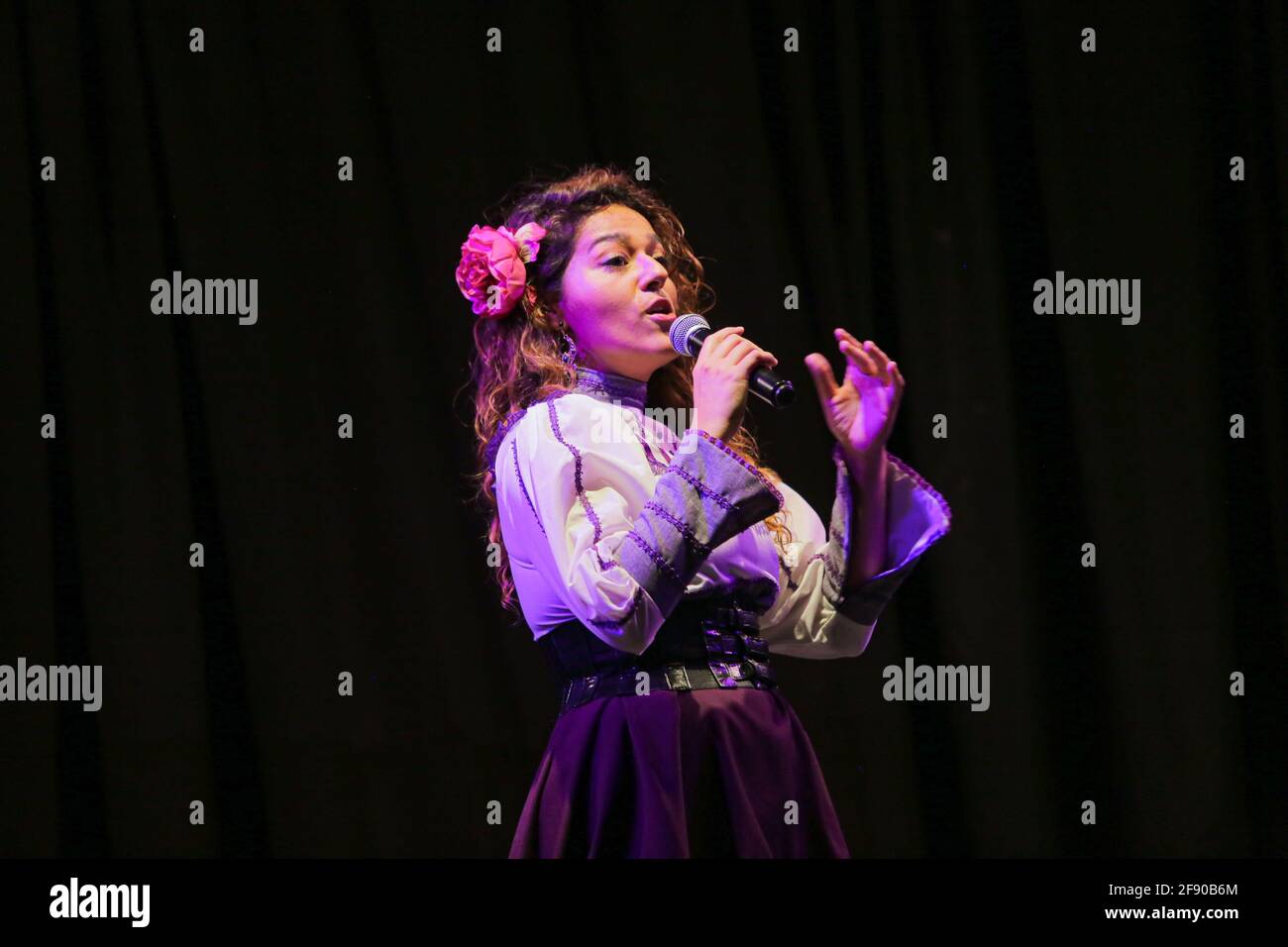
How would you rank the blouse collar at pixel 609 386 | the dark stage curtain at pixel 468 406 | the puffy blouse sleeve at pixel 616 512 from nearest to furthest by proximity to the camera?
1. the puffy blouse sleeve at pixel 616 512
2. the blouse collar at pixel 609 386
3. the dark stage curtain at pixel 468 406

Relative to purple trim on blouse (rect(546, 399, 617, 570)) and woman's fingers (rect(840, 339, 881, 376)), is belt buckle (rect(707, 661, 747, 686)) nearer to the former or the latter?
purple trim on blouse (rect(546, 399, 617, 570))

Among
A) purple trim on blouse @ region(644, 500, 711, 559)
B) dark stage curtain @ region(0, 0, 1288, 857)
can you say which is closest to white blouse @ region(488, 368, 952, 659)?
purple trim on blouse @ region(644, 500, 711, 559)

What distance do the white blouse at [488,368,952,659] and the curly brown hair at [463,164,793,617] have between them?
62 mm

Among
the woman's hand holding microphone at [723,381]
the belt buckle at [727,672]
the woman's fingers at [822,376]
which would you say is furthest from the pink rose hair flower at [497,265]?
the belt buckle at [727,672]

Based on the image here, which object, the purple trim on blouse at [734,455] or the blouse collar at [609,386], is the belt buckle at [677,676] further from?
the blouse collar at [609,386]

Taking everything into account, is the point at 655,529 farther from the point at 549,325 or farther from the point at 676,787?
the point at 549,325

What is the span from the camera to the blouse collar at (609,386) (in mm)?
1988

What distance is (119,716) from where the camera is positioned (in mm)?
2859

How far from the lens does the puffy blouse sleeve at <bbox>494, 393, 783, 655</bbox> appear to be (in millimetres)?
1662

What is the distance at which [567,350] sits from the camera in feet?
6.72

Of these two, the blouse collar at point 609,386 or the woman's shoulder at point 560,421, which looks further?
the blouse collar at point 609,386

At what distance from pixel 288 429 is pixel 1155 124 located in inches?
76.0

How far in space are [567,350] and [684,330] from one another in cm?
21

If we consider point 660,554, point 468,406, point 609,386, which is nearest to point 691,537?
point 660,554
